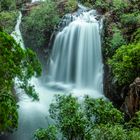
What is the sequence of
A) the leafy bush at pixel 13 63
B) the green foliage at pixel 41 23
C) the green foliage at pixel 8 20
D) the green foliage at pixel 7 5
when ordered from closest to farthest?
the leafy bush at pixel 13 63
the green foliage at pixel 41 23
the green foliage at pixel 8 20
the green foliage at pixel 7 5

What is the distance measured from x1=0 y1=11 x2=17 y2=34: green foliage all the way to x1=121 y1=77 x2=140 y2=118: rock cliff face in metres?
11.3

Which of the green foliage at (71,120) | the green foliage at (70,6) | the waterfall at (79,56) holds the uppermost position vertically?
the green foliage at (70,6)

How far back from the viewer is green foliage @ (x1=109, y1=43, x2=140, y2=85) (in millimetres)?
18703

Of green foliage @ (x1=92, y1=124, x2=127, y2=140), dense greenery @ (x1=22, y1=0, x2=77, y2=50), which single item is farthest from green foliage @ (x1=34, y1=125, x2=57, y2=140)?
dense greenery @ (x1=22, y1=0, x2=77, y2=50)

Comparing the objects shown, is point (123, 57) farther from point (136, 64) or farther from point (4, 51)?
point (4, 51)

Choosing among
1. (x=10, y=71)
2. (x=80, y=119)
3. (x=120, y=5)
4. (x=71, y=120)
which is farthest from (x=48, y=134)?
(x=120, y=5)

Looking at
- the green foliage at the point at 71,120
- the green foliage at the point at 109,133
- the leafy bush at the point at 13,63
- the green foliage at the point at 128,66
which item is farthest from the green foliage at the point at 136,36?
the green foliage at the point at 109,133

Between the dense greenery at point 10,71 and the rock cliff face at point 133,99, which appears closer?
the dense greenery at point 10,71

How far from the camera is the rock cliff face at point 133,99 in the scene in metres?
17.7

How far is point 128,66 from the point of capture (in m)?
18.7

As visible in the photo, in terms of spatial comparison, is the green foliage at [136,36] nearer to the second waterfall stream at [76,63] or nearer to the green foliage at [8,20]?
the second waterfall stream at [76,63]

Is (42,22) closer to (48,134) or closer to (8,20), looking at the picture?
(8,20)

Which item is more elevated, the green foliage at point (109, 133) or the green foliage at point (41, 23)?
the green foliage at point (41, 23)

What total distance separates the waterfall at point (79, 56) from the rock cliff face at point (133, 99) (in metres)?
4.89
